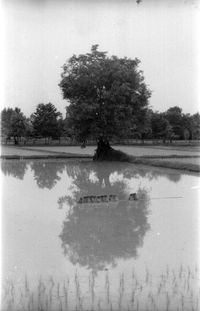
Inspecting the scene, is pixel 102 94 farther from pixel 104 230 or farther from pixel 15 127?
pixel 15 127

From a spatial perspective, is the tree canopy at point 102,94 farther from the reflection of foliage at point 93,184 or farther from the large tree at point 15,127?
the large tree at point 15,127

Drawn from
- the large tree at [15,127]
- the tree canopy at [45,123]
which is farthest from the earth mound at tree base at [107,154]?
the tree canopy at [45,123]

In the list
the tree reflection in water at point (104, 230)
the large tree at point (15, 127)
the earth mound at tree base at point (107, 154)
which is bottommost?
the tree reflection in water at point (104, 230)

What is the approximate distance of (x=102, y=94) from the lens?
2361cm

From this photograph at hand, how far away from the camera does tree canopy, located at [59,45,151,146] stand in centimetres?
2316

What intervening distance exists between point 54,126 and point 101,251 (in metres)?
47.6

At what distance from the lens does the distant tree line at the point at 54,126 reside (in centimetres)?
4931

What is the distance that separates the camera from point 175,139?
198 ft

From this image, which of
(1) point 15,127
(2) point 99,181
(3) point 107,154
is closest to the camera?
(2) point 99,181

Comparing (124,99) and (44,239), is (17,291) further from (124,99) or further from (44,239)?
(124,99)

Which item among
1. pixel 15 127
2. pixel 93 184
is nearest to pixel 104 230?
pixel 93 184

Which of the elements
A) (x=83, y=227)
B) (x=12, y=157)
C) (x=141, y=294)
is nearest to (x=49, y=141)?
(x=12, y=157)

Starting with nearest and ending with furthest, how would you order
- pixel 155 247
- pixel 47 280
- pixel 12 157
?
pixel 47 280, pixel 155 247, pixel 12 157

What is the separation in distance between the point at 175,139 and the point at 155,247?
55.0m
